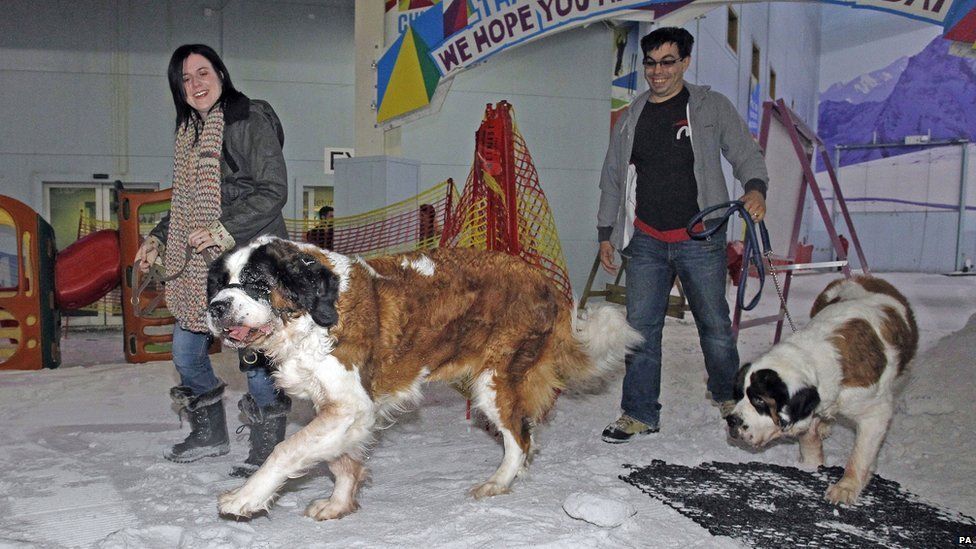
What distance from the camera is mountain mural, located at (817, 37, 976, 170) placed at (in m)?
16.2

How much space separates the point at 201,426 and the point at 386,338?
4.63 ft

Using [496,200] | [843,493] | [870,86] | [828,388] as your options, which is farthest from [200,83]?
[870,86]

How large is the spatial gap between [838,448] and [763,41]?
15.9 metres

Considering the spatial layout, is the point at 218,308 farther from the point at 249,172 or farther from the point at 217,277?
the point at 249,172

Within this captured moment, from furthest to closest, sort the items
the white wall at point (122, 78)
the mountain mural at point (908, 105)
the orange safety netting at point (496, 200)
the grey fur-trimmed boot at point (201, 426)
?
the mountain mural at point (908, 105) < the white wall at point (122, 78) < the orange safety netting at point (496, 200) < the grey fur-trimmed boot at point (201, 426)

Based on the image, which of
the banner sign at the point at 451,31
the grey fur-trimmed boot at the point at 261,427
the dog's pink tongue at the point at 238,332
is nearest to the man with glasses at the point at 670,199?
the grey fur-trimmed boot at the point at 261,427

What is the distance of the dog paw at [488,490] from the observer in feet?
9.87

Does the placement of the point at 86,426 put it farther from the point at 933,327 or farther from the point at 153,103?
the point at 933,327

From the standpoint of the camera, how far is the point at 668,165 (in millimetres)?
3861

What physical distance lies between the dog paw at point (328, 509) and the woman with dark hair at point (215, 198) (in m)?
0.60

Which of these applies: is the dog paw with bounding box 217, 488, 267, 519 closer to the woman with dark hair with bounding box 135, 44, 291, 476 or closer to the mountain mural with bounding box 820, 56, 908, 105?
the woman with dark hair with bounding box 135, 44, 291, 476

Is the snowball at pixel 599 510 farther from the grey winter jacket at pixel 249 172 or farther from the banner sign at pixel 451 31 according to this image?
the banner sign at pixel 451 31

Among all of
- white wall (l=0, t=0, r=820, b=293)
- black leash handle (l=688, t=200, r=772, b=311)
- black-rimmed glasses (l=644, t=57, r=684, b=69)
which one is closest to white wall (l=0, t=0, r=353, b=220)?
white wall (l=0, t=0, r=820, b=293)

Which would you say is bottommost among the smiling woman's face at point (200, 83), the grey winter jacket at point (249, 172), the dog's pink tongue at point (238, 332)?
the dog's pink tongue at point (238, 332)
